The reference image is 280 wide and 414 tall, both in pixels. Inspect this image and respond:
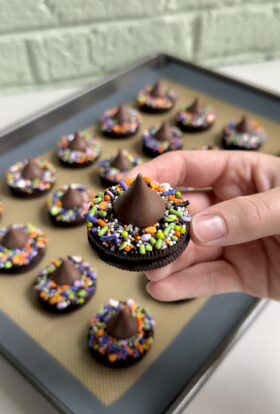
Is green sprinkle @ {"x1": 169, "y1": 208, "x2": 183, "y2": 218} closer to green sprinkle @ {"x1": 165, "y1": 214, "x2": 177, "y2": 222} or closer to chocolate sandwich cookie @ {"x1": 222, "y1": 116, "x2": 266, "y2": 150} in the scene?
green sprinkle @ {"x1": 165, "y1": 214, "x2": 177, "y2": 222}

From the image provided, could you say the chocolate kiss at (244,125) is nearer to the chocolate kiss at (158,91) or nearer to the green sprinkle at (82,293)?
the chocolate kiss at (158,91)

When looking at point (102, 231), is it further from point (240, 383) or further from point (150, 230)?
point (240, 383)

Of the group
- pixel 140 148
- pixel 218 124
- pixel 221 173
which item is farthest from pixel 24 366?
pixel 218 124

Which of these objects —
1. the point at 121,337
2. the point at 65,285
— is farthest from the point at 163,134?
the point at 121,337

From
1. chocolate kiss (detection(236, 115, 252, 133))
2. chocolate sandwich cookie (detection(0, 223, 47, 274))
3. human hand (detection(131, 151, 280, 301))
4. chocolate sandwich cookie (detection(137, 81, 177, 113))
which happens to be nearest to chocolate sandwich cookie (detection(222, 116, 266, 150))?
chocolate kiss (detection(236, 115, 252, 133))

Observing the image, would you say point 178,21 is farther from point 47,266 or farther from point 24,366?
point 24,366

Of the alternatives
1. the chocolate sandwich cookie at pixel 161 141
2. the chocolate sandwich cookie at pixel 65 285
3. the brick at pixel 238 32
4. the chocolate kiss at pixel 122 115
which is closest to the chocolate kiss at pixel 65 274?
the chocolate sandwich cookie at pixel 65 285

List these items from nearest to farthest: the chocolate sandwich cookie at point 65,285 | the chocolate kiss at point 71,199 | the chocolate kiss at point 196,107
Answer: the chocolate sandwich cookie at point 65,285 → the chocolate kiss at point 71,199 → the chocolate kiss at point 196,107
